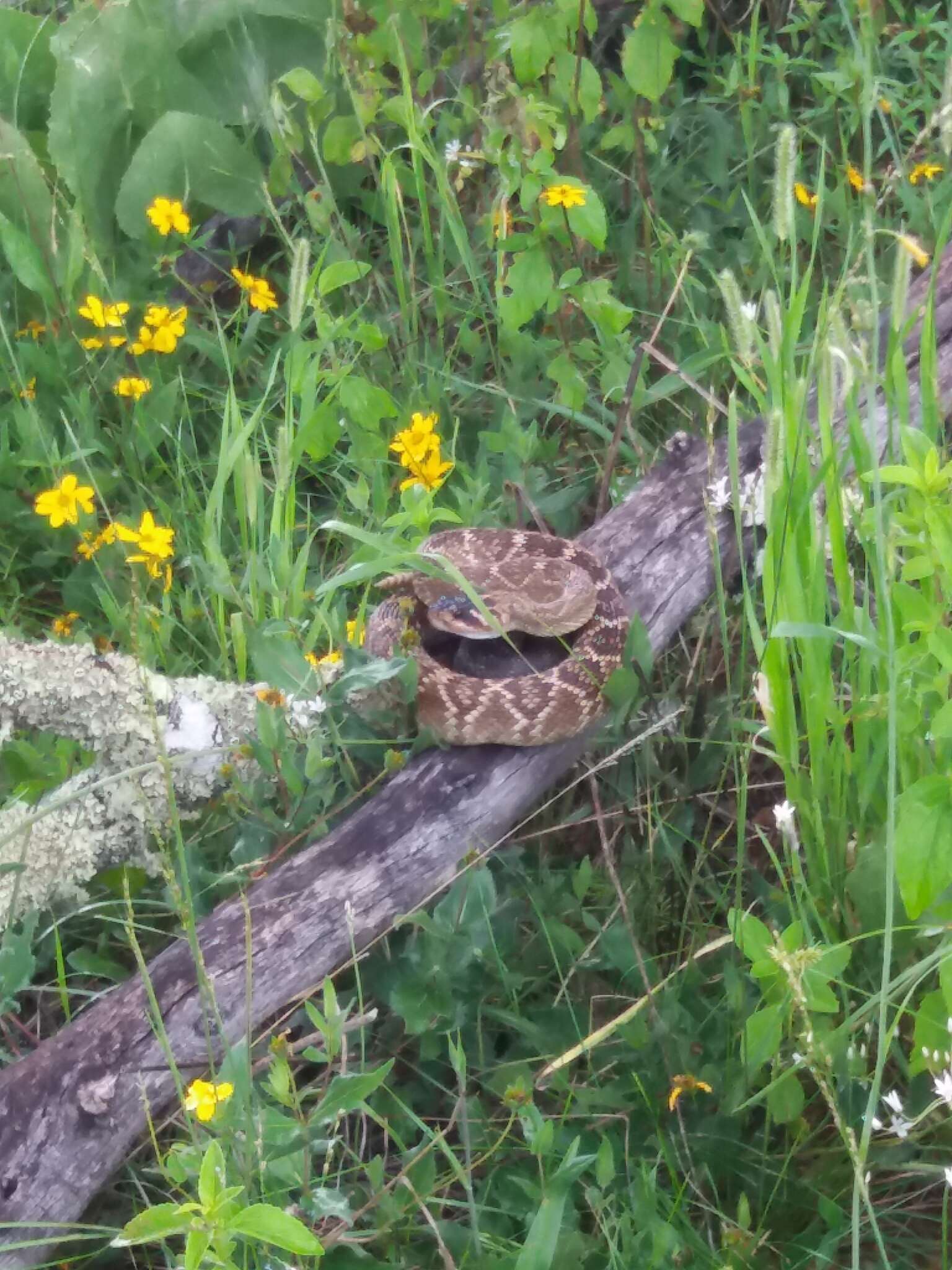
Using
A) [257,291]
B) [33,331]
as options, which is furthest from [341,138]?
[33,331]

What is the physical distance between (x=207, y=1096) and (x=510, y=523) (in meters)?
2.02

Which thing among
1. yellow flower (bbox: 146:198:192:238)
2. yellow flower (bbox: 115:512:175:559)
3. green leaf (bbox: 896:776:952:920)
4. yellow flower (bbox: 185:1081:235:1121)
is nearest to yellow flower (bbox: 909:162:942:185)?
yellow flower (bbox: 146:198:192:238)

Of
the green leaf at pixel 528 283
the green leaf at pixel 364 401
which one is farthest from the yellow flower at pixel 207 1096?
the green leaf at pixel 528 283

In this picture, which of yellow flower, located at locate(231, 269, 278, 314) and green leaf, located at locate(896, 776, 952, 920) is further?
yellow flower, located at locate(231, 269, 278, 314)

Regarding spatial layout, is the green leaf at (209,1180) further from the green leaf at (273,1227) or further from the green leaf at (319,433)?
the green leaf at (319,433)

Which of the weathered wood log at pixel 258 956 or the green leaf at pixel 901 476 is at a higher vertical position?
the green leaf at pixel 901 476

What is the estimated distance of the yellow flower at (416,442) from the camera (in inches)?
137

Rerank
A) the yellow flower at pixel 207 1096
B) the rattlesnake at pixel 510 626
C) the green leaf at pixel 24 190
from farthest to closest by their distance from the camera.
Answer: the green leaf at pixel 24 190
the rattlesnake at pixel 510 626
the yellow flower at pixel 207 1096

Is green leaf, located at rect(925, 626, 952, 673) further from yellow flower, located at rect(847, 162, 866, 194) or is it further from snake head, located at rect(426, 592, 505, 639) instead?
yellow flower, located at rect(847, 162, 866, 194)

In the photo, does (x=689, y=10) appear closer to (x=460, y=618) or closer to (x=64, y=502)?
(x=460, y=618)

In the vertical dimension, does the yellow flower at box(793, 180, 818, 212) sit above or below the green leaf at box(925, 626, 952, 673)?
below

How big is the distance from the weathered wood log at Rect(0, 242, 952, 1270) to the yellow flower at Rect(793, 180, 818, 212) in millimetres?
1785

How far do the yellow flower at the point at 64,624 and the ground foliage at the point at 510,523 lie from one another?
1 centimetres

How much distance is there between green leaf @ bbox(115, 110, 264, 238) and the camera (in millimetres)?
4309
